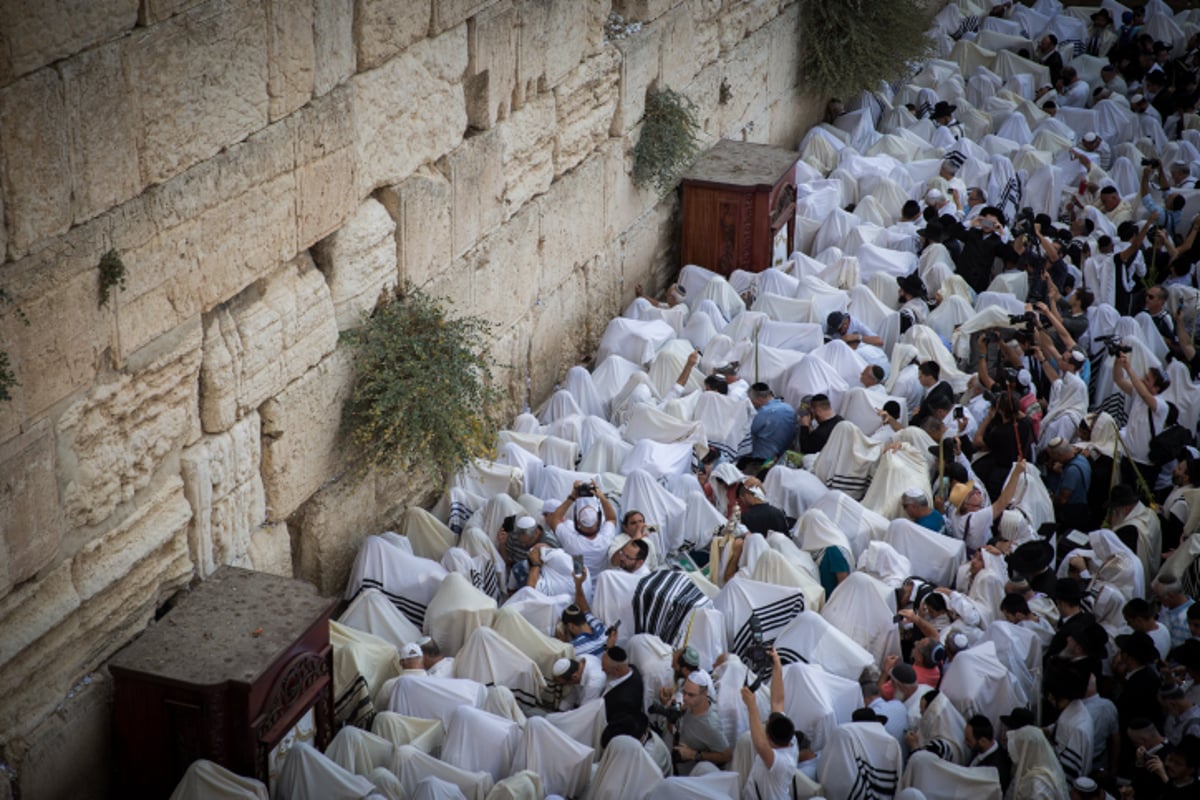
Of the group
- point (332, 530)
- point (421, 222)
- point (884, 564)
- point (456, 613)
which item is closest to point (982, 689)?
point (884, 564)

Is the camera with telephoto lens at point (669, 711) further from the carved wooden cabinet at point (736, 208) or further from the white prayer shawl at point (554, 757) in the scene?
the carved wooden cabinet at point (736, 208)

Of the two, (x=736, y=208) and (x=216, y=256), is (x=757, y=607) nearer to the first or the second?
(x=216, y=256)

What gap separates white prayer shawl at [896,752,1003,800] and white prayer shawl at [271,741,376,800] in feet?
8.63

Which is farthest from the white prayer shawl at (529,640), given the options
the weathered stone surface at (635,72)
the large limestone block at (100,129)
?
the weathered stone surface at (635,72)

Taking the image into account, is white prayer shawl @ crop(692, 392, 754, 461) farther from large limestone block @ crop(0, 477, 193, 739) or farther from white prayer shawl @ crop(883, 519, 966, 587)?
large limestone block @ crop(0, 477, 193, 739)

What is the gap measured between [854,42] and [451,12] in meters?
7.53

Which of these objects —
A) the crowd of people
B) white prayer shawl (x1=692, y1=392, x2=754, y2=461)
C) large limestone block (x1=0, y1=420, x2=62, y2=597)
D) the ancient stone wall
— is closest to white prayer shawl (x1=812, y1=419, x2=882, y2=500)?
the crowd of people

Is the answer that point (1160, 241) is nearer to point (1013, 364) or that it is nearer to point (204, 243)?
point (1013, 364)

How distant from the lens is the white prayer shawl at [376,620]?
790cm

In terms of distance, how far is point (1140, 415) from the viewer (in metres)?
10.3

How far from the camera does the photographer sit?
10.0 metres

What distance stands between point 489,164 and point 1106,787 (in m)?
5.41

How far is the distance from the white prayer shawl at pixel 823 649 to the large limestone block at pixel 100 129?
413 centimetres

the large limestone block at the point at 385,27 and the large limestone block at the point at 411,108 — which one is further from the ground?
the large limestone block at the point at 385,27
